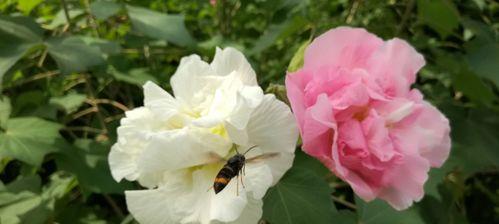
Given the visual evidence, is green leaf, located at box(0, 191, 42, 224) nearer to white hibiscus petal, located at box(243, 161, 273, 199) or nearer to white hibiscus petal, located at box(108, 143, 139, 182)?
white hibiscus petal, located at box(108, 143, 139, 182)

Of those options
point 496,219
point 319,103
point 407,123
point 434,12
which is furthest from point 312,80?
point 496,219

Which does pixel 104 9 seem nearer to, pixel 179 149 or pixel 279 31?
pixel 279 31

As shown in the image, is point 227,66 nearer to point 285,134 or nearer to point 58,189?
point 285,134

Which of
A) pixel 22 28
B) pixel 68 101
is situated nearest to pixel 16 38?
pixel 22 28

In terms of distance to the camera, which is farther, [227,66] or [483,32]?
[483,32]

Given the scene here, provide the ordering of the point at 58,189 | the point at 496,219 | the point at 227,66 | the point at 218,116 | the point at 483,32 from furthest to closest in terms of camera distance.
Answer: the point at 496,219 → the point at 483,32 → the point at 58,189 → the point at 227,66 → the point at 218,116

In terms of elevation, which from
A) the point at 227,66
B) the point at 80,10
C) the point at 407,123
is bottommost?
the point at 80,10

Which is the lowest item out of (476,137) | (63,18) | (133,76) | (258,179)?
(476,137)
